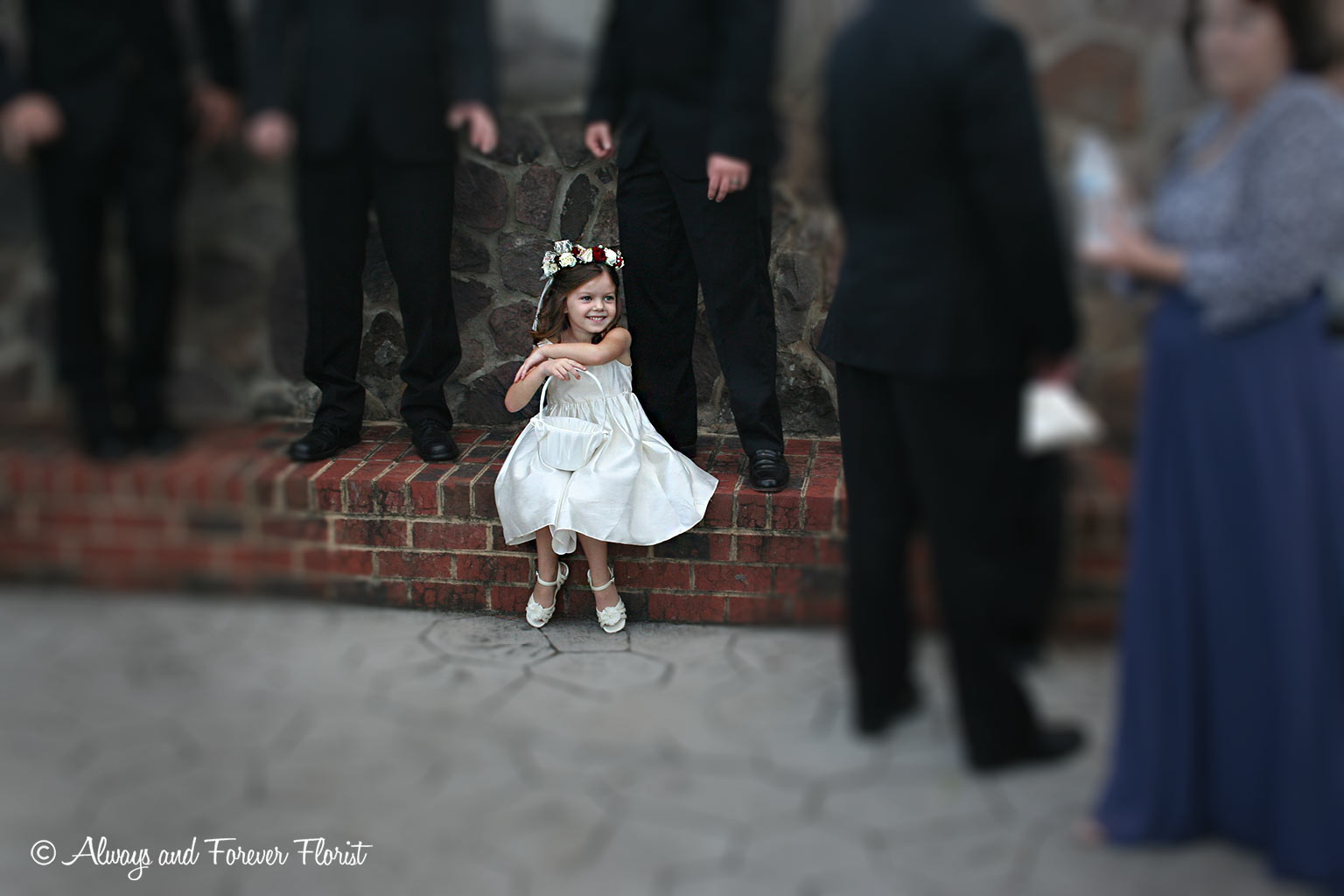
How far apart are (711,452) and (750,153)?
1.70 feet

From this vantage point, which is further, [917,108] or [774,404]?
[774,404]

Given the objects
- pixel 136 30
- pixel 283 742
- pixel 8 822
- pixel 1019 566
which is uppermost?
pixel 136 30

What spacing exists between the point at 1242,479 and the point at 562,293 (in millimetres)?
988

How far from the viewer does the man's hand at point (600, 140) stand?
58.3 inches

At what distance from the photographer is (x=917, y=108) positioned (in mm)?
1161

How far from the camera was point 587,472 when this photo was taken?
161 centimetres

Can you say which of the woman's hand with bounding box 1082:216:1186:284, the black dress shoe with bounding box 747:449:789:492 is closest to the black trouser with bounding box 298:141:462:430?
the black dress shoe with bounding box 747:449:789:492

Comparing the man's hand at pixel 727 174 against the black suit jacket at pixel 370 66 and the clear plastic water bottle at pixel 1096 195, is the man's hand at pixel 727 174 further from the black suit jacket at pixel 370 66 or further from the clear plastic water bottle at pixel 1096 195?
the clear plastic water bottle at pixel 1096 195

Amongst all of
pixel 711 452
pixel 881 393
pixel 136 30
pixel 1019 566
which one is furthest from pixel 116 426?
pixel 1019 566

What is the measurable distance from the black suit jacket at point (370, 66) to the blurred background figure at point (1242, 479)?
883 millimetres

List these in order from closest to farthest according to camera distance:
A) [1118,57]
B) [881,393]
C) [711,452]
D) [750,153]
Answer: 1. [1118,57]
2. [881,393]
3. [750,153]
4. [711,452]

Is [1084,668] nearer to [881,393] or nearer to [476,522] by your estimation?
[881,393]

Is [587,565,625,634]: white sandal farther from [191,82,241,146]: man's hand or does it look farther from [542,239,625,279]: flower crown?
[191,82,241,146]: man's hand

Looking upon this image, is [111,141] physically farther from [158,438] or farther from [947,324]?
[947,324]
